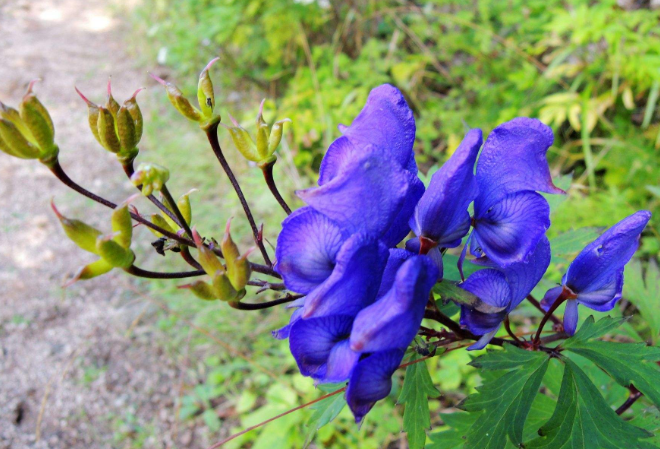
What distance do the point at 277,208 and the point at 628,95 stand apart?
1.72 meters

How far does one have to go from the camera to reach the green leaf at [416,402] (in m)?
0.69

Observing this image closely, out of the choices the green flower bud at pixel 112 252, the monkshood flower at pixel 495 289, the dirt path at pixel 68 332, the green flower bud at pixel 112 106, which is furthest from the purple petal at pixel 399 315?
the dirt path at pixel 68 332

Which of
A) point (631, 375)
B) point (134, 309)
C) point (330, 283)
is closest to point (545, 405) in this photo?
point (631, 375)

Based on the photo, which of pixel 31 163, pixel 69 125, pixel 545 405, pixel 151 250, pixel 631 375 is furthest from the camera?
pixel 69 125

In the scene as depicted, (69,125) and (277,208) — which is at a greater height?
(69,125)

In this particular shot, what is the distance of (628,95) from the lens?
2.34 meters

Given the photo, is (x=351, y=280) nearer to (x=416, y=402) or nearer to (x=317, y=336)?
(x=317, y=336)

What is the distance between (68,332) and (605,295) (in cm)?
274

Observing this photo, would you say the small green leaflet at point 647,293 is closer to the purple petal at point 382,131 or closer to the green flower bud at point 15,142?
the purple petal at point 382,131

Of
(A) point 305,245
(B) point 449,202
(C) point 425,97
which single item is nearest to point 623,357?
(B) point 449,202

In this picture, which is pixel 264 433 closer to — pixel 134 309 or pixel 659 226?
pixel 134 309

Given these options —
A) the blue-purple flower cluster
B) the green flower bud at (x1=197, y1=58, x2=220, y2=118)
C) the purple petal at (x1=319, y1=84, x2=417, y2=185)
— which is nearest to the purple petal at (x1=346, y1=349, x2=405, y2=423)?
the blue-purple flower cluster

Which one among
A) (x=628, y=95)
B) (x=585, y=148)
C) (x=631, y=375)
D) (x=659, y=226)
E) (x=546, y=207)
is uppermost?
(x=546, y=207)

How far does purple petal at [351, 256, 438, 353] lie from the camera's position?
0.48 meters
